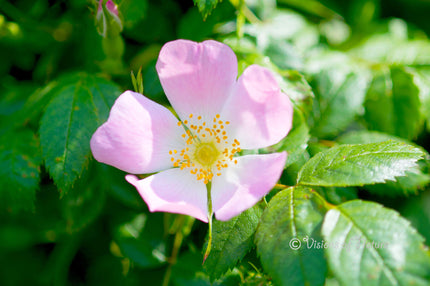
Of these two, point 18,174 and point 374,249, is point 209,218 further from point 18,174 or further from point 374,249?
point 18,174

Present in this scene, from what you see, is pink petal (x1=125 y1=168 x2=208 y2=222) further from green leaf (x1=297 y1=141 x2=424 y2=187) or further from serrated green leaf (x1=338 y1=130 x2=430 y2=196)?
serrated green leaf (x1=338 y1=130 x2=430 y2=196)

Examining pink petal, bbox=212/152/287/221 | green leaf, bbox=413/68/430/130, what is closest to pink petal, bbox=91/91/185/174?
pink petal, bbox=212/152/287/221

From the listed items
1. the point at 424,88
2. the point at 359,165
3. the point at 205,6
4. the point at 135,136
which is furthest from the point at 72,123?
the point at 424,88

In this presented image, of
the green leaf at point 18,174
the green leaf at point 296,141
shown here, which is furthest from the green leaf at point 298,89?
the green leaf at point 18,174

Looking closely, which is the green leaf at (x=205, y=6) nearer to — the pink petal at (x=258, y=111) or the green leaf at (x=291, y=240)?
the pink petal at (x=258, y=111)

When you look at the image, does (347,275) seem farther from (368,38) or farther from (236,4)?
(368,38)

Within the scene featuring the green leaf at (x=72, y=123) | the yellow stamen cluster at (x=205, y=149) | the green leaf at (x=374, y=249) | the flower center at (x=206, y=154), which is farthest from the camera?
the flower center at (x=206, y=154)
